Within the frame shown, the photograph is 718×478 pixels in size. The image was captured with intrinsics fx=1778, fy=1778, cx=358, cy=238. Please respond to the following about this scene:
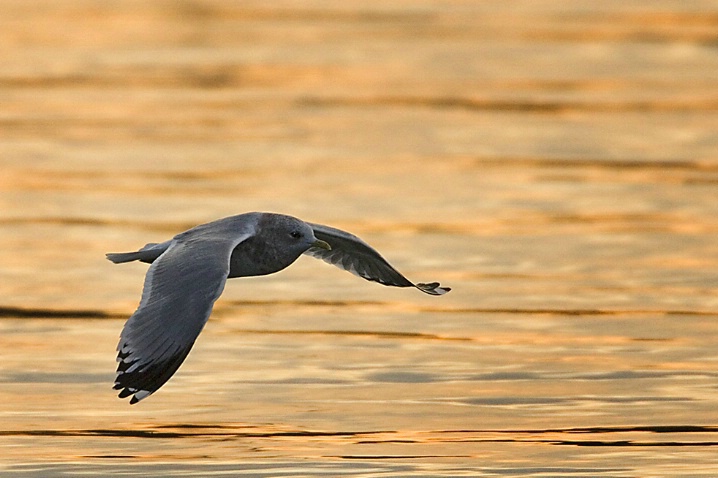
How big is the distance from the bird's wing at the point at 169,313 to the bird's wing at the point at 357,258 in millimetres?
1195

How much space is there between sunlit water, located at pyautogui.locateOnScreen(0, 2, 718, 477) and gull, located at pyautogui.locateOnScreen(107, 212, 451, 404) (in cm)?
63

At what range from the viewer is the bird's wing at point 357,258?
31.5 feet

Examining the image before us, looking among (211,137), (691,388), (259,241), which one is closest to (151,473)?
(259,241)

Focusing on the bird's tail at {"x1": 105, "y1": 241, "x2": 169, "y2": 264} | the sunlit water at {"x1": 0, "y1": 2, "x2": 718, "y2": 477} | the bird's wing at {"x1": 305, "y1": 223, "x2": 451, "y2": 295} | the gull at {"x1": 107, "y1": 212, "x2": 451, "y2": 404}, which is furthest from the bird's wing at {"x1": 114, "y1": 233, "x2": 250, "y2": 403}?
the bird's wing at {"x1": 305, "y1": 223, "x2": 451, "y2": 295}

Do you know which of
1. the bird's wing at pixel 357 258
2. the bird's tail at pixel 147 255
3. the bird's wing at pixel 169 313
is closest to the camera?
the bird's wing at pixel 169 313

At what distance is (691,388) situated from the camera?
944 cm

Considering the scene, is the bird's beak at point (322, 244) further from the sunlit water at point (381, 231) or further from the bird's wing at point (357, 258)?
the sunlit water at point (381, 231)

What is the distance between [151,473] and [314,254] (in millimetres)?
2504

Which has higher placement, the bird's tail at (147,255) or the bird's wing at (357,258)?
the bird's tail at (147,255)

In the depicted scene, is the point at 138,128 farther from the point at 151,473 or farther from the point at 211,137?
the point at 151,473

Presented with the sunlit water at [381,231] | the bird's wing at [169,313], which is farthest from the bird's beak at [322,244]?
the bird's wing at [169,313]

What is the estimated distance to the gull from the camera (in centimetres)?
746

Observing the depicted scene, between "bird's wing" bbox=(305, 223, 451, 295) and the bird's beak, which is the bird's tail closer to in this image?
the bird's beak

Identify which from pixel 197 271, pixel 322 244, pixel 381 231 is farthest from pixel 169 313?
pixel 381 231
